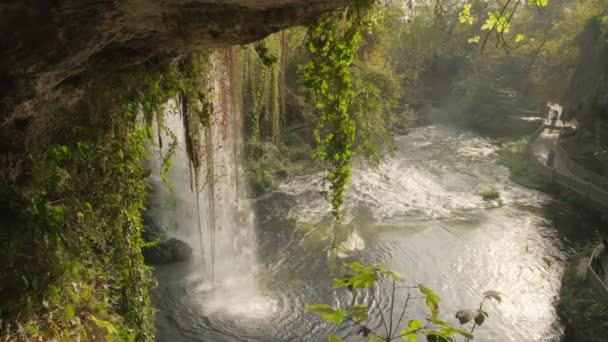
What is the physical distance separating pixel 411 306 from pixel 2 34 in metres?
8.03

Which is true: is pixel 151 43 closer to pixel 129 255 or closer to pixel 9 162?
pixel 9 162

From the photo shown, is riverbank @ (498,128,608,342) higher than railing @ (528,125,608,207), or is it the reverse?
railing @ (528,125,608,207)

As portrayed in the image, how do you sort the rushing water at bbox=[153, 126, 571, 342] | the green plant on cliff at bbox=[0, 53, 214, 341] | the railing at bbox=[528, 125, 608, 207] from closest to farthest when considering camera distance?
1. the green plant on cliff at bbox=[0, 53, 214, 341]
2. the rushing water at bbox=[153, 126, 571, 342]
3. the railing at bbox=[528, 125, 608, 207]

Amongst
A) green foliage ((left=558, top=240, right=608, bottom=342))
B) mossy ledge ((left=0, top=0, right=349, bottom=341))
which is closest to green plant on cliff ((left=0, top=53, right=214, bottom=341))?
mossy ledge ((left=0, top=0, right=349, bottom=341))

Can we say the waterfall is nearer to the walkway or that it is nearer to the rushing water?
the rushing water

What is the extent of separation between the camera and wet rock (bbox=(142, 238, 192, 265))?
9617 millimetres

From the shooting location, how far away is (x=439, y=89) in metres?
34.3

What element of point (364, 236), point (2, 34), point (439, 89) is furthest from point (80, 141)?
point (439, 89)

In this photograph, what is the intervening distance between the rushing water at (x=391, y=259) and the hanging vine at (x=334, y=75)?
2.17 meters

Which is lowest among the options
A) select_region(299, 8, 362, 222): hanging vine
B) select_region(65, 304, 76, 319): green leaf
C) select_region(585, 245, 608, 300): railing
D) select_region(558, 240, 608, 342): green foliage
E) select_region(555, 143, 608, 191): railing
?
select_region(558, 240, 608, 342): green foliage

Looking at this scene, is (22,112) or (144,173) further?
(144,173)

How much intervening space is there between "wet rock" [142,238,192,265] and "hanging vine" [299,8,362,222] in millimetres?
6419

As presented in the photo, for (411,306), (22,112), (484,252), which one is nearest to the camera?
(22,112)

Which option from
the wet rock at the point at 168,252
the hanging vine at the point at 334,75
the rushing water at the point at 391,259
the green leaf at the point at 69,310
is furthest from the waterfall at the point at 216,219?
the green leaf at the point at 69,310
